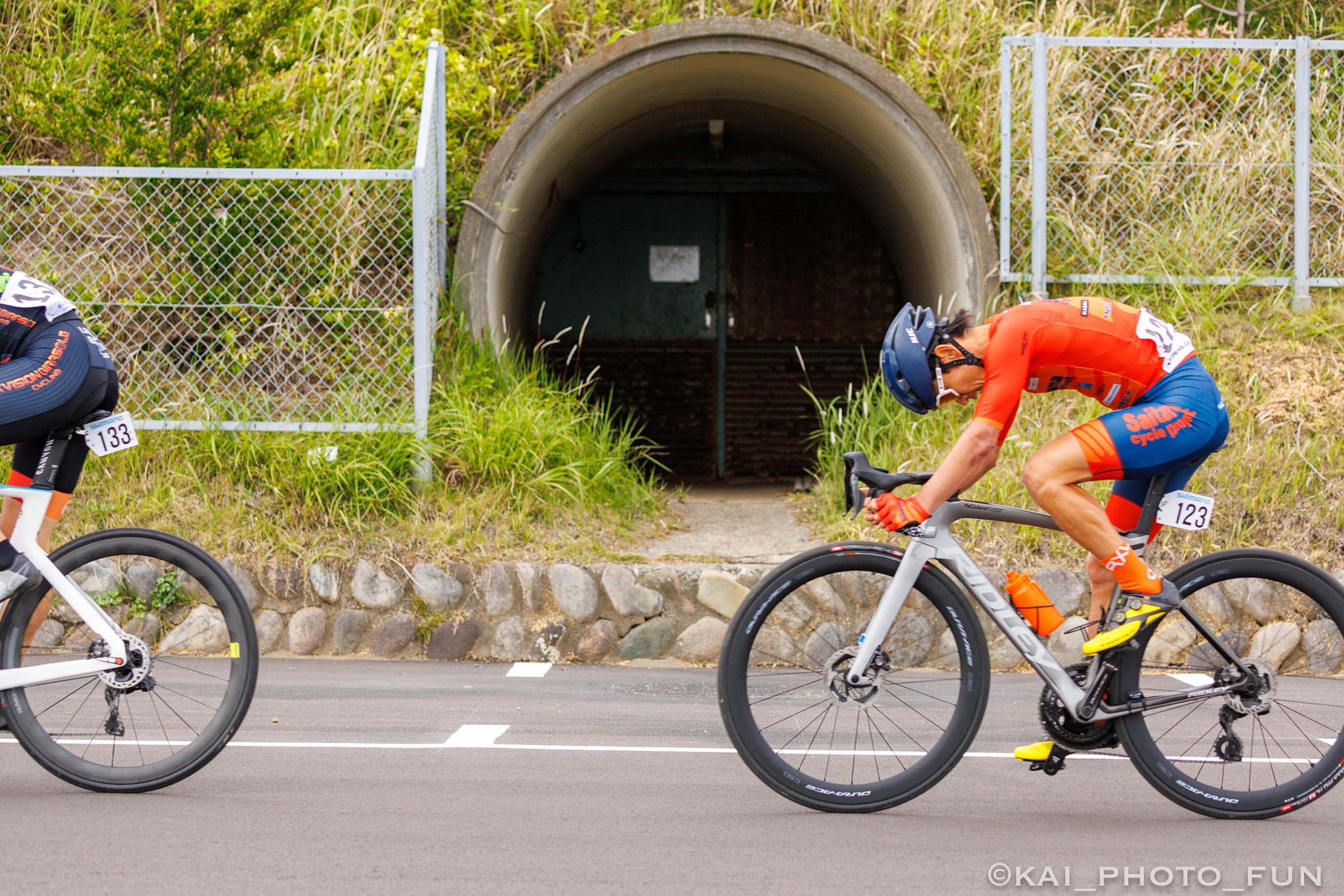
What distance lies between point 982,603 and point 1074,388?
2.25 feet

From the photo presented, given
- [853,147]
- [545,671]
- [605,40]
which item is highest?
[605,40]

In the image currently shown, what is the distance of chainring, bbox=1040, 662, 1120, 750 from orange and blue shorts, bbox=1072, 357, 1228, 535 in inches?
22.8

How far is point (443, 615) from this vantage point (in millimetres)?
6672

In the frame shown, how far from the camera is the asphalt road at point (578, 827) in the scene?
3.22 m

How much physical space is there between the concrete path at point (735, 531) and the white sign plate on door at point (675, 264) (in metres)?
3.90

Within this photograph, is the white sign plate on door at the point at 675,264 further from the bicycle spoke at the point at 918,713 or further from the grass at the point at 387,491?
the bicycle spoke at the point at 918,713

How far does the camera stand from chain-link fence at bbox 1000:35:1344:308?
8188mm

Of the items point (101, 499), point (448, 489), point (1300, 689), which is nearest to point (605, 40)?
point (448, 489)

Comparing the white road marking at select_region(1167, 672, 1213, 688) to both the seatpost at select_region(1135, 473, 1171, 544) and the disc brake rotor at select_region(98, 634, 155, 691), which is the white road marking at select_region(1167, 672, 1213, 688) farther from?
the disc brake rotor at select_region(98, 634, 155, 691)

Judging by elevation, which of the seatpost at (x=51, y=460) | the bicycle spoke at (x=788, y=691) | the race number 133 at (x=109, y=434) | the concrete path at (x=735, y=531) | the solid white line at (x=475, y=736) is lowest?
the solid white line at (x=475, y=736)

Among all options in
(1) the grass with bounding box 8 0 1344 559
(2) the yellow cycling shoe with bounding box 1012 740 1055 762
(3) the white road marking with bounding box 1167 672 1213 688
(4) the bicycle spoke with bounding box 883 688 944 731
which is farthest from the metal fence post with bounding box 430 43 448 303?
(3) the white road marking with bounding box 1167 672 1213 688

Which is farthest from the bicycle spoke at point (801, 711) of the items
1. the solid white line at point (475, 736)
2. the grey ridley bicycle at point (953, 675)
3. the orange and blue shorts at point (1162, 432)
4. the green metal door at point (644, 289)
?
the green metal door at point (644, 289)

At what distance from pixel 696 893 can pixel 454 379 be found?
509 cm

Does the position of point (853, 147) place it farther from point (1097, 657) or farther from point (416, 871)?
point (416, 871)
